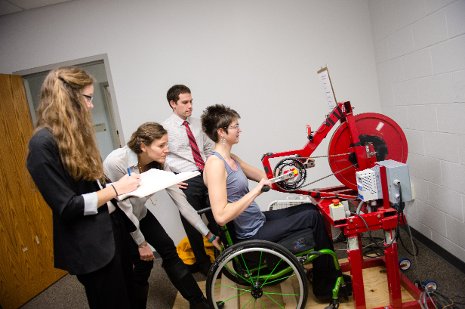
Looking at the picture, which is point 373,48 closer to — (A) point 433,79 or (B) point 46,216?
(A) point 433,79

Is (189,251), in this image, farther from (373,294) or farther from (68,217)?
(68,217)

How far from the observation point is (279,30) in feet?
9.38

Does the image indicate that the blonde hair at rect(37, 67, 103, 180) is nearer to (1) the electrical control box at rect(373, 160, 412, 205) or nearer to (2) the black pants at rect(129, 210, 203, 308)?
(2) the black pants at rect(129, 210, 203, 308)

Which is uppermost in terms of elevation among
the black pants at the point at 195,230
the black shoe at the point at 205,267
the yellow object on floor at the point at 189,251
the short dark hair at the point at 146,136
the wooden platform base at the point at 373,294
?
the short dark hair at the point at 146,136

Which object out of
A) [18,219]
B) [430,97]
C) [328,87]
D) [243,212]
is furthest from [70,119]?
[430,97]

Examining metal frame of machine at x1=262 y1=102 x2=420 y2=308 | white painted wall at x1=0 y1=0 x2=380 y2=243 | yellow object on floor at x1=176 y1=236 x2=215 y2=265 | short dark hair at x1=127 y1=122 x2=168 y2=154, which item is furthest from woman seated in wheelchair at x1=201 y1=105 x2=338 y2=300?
white painted wall at x1=0 y1=0 x2=380 y2=243

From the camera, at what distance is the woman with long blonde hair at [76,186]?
1.10 metres

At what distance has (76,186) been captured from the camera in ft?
3.93

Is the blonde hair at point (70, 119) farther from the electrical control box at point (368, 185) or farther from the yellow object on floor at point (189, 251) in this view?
the yellow object on floor at point (189, 251)

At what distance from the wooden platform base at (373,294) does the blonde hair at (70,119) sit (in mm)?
1362

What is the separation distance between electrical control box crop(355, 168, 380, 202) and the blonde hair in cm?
123

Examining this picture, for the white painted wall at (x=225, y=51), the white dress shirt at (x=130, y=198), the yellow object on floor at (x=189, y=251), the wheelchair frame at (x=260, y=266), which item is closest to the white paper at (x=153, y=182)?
the white dress shirt at (x=130, y=198)

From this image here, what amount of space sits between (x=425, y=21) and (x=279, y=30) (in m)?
1.16

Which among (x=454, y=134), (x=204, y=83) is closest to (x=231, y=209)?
(x=454, y=134)
